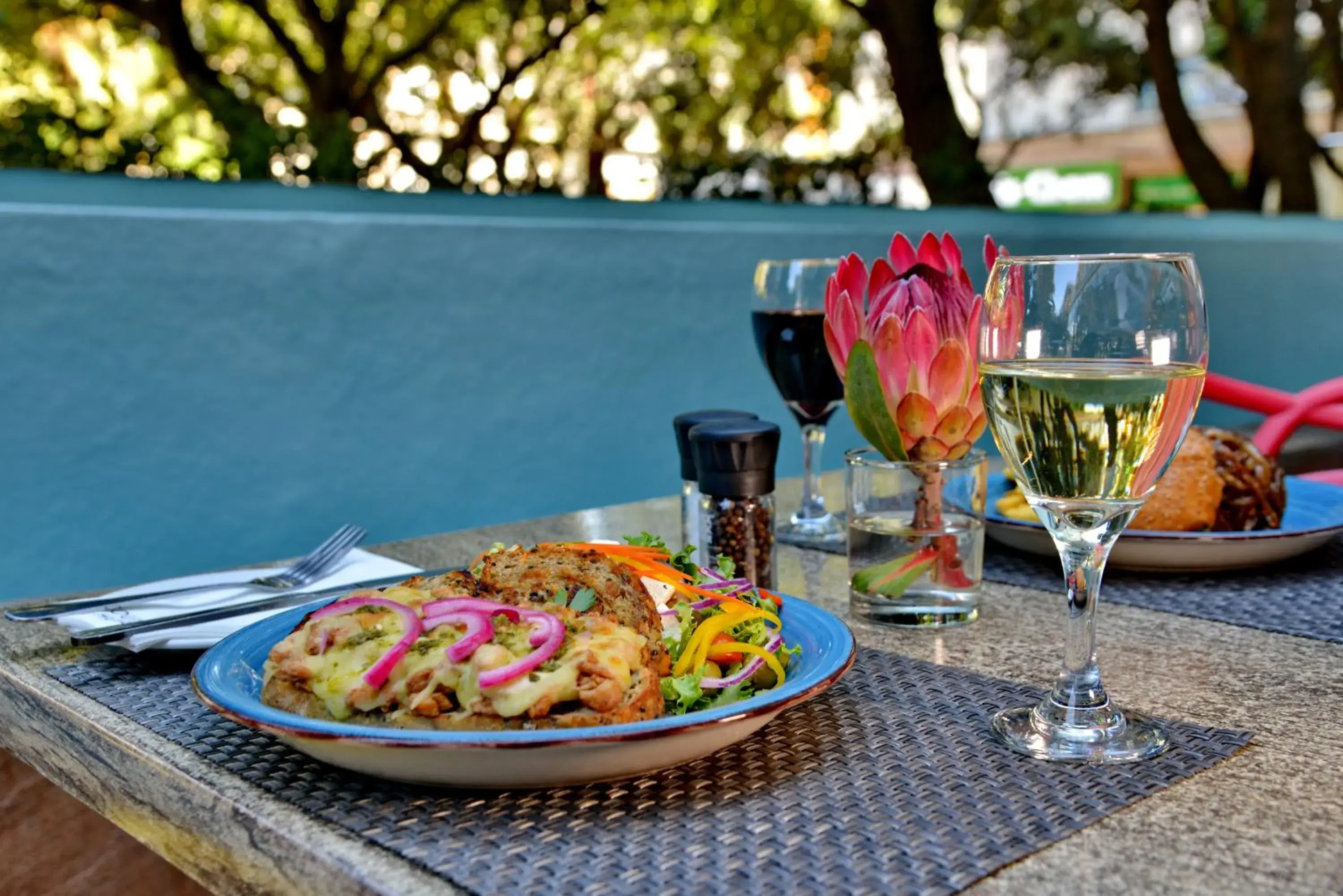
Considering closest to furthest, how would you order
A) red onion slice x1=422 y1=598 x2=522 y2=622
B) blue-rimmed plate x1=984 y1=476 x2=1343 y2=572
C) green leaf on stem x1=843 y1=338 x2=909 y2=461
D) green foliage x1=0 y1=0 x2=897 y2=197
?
1. red onion slice x1=422 y1=598 x2=522 y2=622
2. green leaf on stem x1=843 y1=338 x2=909 y2=461
3. blue-rimmed plate x1=984 y1=476 x2=1343 y2=572
4. green foliage x1=0 y1=0 x2=897 y2=197

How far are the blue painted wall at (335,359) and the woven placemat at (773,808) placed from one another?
208 cm

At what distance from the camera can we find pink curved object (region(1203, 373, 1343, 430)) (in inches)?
51.3

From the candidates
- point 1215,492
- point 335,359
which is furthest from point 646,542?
point 335,359

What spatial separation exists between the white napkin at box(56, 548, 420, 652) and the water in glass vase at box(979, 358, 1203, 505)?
50 cm

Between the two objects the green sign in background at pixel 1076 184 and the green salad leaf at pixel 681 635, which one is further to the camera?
the green sign in background at pixel 1076 184

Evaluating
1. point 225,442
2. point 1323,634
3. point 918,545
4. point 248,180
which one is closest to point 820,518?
point 918,545

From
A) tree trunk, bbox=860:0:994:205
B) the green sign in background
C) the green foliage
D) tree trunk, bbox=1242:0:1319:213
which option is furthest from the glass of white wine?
the green sign in background

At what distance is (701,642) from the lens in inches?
28.2

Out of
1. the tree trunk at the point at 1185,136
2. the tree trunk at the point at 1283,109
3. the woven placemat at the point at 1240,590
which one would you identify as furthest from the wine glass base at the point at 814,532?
the tree trunk at the point at 1283,109

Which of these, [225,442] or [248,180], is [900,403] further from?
[248,180]

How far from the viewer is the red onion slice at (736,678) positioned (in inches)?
27.2

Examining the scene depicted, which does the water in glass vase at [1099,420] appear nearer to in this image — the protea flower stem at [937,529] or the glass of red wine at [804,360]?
the protea flower stem at [937,529]

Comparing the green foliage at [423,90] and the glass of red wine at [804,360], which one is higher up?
the green foliage at [423,90]

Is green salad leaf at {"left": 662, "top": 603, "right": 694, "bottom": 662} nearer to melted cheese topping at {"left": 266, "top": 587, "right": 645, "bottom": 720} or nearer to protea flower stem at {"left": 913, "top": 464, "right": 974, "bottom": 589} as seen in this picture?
melted cheese topping at {"left": 266, "top": 587, "right": 645, "bottom": 720}
